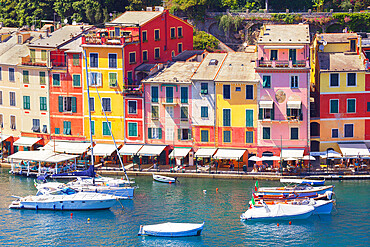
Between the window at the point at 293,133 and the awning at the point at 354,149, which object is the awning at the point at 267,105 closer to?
the window at the point at 293,133

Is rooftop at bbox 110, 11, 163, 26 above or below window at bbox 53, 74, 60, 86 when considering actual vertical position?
above

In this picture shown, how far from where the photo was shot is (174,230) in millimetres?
96062

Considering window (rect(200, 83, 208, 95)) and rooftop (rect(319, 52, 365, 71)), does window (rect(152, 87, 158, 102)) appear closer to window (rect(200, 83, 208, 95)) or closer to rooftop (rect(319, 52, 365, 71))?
window (rect(200, 83, 208, 95))

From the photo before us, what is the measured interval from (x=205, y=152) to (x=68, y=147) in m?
17.7

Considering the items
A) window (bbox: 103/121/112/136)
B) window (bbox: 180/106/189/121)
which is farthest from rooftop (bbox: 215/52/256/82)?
window (bbox: 103/121/112/136)

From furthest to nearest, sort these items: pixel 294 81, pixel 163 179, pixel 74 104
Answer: pixel 74 104, pixel 294 81, pixel 163 179

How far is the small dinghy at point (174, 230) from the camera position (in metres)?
95.9

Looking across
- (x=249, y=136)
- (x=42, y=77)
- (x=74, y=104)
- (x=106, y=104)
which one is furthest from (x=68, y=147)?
(x=249, y=136)

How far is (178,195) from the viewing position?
108812mm

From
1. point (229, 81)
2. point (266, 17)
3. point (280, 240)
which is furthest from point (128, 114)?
point (266, 17)

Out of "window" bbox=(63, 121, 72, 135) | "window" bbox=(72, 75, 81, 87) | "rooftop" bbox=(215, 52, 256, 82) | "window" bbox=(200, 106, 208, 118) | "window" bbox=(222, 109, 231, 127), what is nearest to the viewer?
"rooftop" bbox=(215, 52, 256, 82)

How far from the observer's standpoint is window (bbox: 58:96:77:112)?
4857 inches

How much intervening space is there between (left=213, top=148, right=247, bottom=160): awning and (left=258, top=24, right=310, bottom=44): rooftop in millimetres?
13245

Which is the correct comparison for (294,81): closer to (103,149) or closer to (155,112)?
(155,112)
